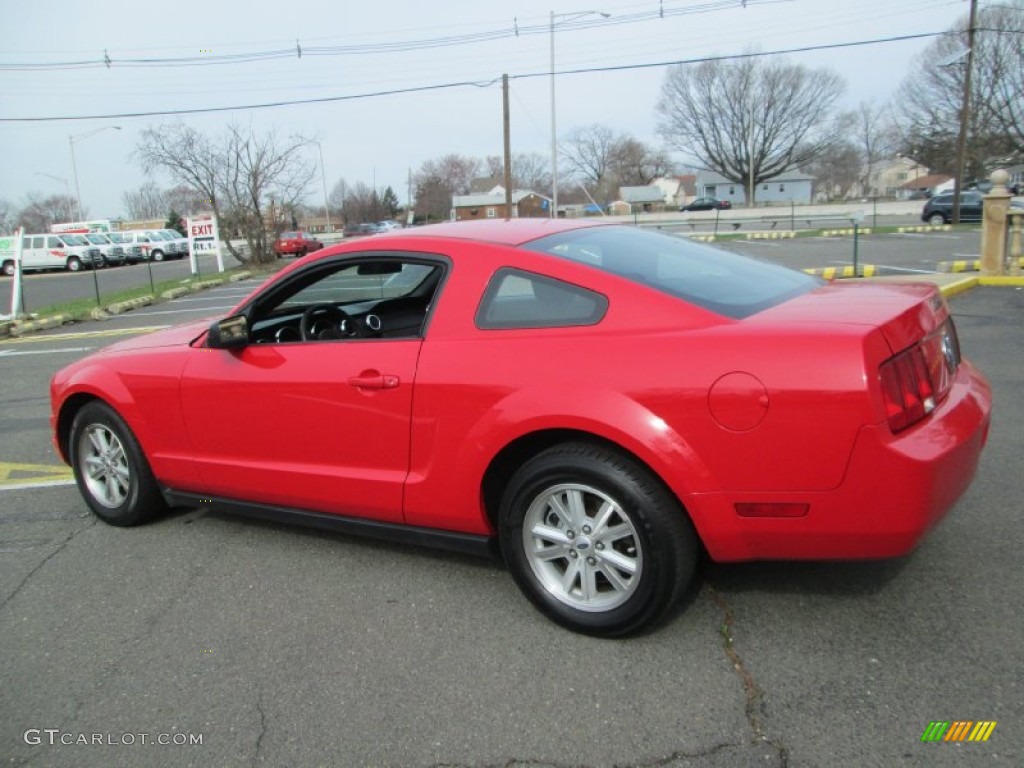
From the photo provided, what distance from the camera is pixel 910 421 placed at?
2.47 m

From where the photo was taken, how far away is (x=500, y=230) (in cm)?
342

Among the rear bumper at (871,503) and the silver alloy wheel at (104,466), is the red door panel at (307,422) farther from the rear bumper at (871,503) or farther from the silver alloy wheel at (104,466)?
the rear bumper at (871,503)

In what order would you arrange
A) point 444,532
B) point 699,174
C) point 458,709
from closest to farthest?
point 458,709, point 444,532, point 699,174

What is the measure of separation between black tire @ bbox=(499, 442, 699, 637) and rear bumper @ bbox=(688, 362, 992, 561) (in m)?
0.15

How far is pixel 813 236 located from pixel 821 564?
2701cm

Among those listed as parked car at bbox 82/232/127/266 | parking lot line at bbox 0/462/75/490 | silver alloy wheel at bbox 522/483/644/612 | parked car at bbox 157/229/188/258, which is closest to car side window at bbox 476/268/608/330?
silver alloy wheel at bbox 522/483/644/612

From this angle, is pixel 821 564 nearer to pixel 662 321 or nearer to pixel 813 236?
pixel 662 321

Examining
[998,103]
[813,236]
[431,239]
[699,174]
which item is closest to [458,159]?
[699,174]

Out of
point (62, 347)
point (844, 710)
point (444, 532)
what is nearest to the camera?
point (844, 710)

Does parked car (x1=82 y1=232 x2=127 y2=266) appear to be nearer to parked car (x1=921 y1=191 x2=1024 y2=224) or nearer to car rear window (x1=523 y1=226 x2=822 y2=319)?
parked car (x1=921 y1=191 x2=1024 y2=224)

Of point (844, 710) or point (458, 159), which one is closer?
point (844, 710)

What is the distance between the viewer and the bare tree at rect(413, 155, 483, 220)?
9406 centimetres

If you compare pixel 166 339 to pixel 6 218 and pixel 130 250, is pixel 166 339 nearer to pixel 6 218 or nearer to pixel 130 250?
pixel 130 250

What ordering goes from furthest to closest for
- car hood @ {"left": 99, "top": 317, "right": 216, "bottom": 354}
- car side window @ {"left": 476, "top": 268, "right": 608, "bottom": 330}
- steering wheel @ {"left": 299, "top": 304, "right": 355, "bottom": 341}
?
car hood @ {"left": 99, "top": 317, "right": 216, "bottom": 354} < steering wheel @ {"left": 299, "top": 304, "right": 355, "bottom": 341} < car side window @ {"left": 476, "top": 268, "right": 608, "bottom": 330}
